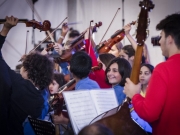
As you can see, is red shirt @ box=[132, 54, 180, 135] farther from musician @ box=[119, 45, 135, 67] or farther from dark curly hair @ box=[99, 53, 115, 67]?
musician @ box=[119, 45, 135, 67]

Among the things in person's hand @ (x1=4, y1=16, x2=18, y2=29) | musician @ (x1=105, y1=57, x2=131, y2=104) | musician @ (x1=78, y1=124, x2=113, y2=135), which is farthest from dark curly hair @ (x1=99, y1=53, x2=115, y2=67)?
musician @ (x1=78, y1=124, x2=113, y2=135)

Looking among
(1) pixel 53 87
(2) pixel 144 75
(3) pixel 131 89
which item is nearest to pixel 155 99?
(3) pixel 131 89

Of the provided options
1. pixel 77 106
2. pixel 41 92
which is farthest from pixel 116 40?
pixel 77 106

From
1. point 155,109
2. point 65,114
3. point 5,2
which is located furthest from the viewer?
point 5,2

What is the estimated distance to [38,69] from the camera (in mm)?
2680

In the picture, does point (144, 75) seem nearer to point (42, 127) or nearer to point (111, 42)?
point (111, 42)

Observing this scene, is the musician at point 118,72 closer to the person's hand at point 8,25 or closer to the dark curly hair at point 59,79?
the dark curly hair at point 59,79

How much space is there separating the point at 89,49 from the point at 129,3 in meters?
3.14

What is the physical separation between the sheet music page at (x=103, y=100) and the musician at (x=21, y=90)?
53 cm

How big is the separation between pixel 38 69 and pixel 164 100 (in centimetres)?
111

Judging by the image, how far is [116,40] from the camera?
438 cm

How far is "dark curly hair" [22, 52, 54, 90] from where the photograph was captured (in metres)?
2.65

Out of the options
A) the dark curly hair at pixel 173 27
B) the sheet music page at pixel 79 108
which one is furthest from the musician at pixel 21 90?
the dark curly hair at pixel 173 27

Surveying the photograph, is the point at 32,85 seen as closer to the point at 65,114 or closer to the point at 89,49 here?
the point at 65,114
